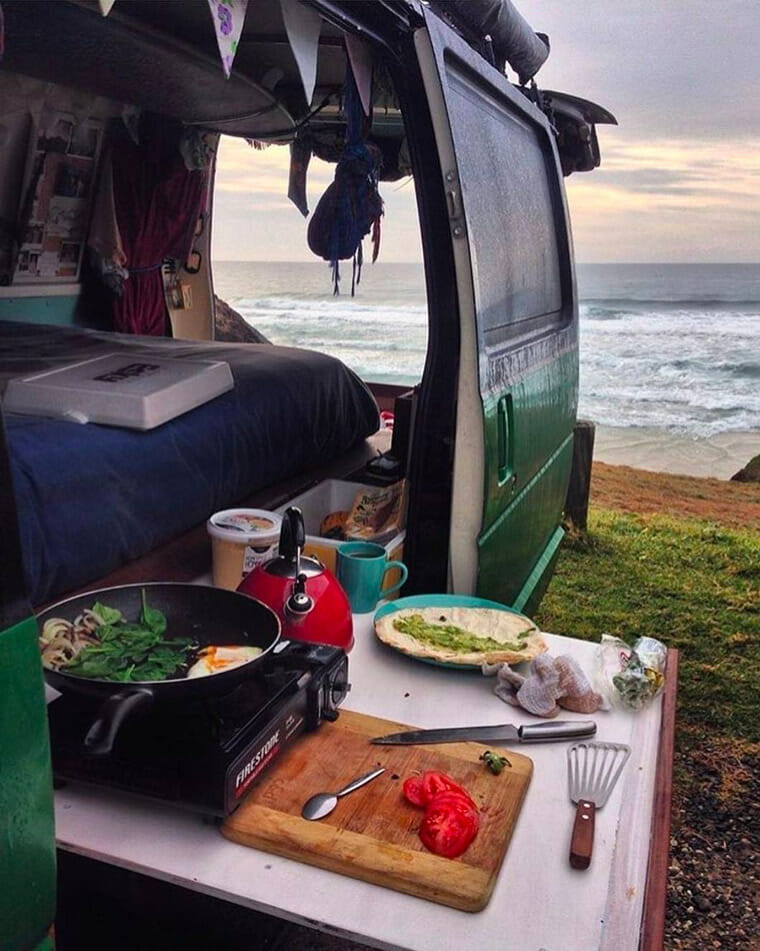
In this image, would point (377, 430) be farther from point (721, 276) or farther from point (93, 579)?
point (721, 276)

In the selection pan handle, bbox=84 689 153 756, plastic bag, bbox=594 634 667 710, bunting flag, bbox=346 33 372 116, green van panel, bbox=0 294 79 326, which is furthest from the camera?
green van panel, bbox=0 294 79 326

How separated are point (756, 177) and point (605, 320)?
26.0 ft

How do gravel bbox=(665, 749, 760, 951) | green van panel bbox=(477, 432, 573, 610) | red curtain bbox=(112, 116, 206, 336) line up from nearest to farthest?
green van panel bbox=(477, 432, 573, 610), gravel bbox=(665, 749, 760, 951), red curtain bbox=(112, 116, 206, 336)

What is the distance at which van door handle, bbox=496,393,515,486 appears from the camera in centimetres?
252

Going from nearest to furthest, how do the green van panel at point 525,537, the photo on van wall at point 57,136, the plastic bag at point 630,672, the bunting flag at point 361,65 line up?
the plastic bag at point 630,672 → the bunting flag at point 361,65 → the green van panel at point 525,537 → the photo on van wall at point 57,136

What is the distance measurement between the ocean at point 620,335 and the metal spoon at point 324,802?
61.4ft

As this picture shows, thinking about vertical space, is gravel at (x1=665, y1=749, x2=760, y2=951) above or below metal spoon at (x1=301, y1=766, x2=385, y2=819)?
below

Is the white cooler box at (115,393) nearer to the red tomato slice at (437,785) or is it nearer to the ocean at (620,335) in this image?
the red tomato slice at (437,785)

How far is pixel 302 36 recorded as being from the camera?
221 centimetres

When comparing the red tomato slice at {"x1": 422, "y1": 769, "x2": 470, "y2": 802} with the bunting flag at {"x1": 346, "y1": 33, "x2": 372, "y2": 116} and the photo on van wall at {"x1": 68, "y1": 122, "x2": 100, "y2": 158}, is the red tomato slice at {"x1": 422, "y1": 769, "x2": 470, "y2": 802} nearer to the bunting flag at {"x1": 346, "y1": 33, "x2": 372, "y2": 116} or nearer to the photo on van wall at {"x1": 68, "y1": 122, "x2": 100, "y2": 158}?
the bunting flag at {"x1": 346, "y1": 33, "x2": 372, "y2": 116}

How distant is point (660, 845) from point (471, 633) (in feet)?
2.37

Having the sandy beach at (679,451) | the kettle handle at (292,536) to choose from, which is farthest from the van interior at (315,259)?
the sandy beach at (679,451)

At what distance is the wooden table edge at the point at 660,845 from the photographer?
4.15ft

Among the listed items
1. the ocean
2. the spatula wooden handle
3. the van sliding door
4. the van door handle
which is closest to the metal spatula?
the spatula wooden handle
